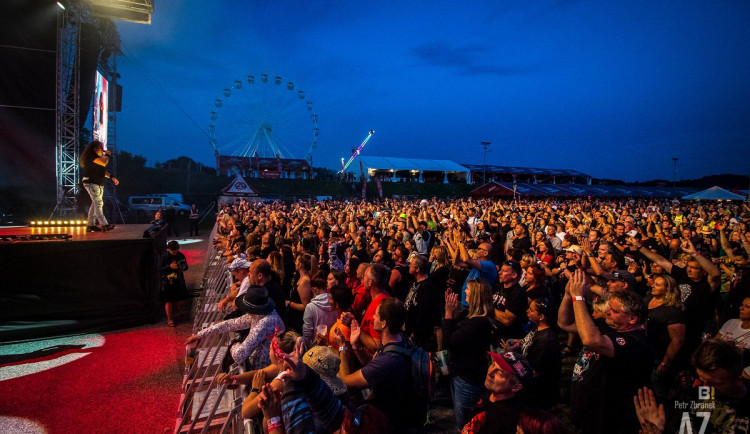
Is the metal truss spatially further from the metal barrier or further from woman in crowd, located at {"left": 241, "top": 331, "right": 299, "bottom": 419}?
woman in crowd, located at {"left": 241, "top": 331, "right": 299, "bottom": 419}

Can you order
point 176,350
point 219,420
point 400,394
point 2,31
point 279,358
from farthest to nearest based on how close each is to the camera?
point 2,31, point 176,350, point 219,420, point 400,394, point 279,358

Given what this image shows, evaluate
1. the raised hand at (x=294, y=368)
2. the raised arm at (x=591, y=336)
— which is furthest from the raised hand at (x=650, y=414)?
the raised hand at (x=294, y=368)

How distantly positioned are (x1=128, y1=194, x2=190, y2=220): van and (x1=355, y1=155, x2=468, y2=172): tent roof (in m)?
22.1

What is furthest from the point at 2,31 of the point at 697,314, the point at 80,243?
the point at 697,314

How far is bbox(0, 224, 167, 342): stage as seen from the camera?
19.9ft

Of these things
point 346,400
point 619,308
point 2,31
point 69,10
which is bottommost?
point 346,400

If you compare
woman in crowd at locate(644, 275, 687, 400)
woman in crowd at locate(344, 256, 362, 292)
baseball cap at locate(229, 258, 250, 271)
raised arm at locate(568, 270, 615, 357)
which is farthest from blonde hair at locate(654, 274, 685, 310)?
baseball cap at locate(229, 258, 250, 271)

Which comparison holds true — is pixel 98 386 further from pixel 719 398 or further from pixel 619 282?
pixel 619 282

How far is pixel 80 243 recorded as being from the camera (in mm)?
6312

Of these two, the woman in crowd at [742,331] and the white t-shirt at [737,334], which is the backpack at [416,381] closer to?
the woman in crowd at [742,331]

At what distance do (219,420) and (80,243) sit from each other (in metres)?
4.71

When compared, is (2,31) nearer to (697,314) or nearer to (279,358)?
(279,358)

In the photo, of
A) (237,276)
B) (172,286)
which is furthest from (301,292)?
(172,286)

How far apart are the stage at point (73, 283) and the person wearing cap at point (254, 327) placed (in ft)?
15.2
